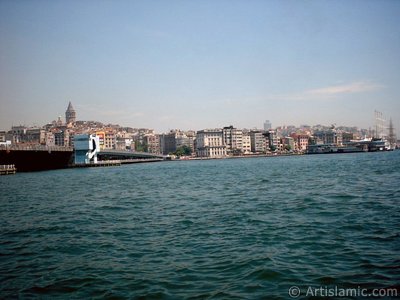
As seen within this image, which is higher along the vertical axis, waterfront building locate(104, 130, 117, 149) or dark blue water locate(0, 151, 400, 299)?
waterfront building locate(104, 130, 117, 149)

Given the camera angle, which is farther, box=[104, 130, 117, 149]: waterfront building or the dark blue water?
box=[104, 130, 117, 149]: waterfront building

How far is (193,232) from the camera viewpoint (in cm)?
1368

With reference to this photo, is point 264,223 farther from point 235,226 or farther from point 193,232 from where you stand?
point 193,232

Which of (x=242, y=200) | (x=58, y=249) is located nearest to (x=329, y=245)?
(x=58, y=249)

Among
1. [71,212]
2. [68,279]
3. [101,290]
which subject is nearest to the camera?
[101,290]

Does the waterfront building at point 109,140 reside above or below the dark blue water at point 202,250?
above

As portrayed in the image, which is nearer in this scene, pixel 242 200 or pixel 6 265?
pixel 6 265

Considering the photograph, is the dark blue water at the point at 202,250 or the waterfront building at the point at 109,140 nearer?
the dark blue water at the point at 202,250

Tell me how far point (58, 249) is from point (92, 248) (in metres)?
1.14

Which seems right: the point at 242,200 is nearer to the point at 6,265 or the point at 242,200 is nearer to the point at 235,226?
the point at 235,226

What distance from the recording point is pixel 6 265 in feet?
34.8

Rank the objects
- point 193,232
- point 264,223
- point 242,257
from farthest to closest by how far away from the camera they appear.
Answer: point 264,223 < point 193,232 < point 242,257

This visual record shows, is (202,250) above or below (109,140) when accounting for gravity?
below

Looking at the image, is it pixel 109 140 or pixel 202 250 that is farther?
pixel 109 140
